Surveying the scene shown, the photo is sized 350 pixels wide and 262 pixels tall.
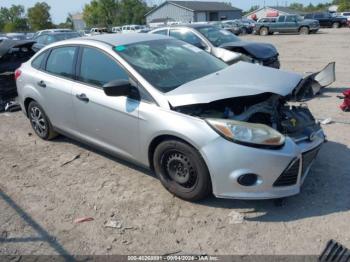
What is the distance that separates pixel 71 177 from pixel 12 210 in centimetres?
86

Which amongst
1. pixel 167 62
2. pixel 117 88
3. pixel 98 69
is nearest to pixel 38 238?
pixel 117 88

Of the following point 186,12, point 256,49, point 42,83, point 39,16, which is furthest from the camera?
point 39,16

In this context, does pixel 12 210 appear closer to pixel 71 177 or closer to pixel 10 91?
pixel 71 177

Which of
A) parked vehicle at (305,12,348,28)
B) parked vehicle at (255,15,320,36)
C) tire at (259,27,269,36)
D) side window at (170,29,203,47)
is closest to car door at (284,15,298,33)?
parked vehicle at (255,15,320,36)

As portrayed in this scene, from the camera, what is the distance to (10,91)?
8.63 metres

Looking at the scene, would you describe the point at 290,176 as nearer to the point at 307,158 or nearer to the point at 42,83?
the point at 307,158

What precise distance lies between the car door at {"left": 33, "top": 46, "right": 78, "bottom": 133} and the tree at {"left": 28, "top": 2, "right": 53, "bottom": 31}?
75.8 meters

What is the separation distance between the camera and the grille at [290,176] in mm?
3340

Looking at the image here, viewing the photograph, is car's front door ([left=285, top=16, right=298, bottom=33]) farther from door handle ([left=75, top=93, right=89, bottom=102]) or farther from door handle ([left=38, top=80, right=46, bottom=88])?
door handle ([left=75, top=93, right=89, bottom=102])

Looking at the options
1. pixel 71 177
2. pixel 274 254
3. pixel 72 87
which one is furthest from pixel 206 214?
pixel 72 87

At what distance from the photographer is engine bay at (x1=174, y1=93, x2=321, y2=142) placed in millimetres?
3682

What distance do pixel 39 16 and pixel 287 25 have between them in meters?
59.0

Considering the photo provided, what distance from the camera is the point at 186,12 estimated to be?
65938 mm

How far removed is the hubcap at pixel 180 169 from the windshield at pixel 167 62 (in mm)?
721
